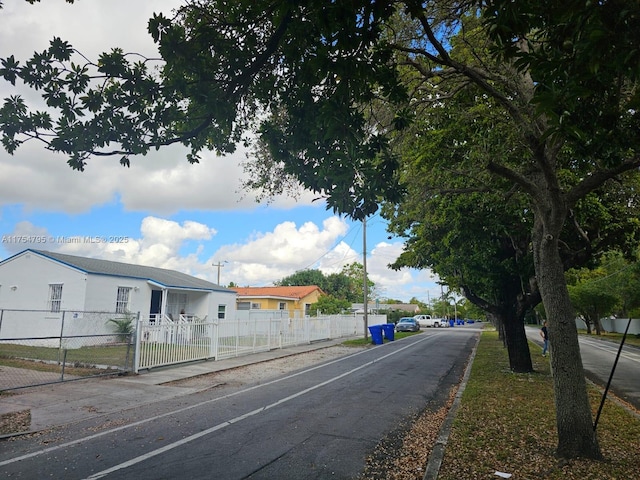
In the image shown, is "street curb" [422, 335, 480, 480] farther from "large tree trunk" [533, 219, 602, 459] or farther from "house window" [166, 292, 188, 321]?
"house window" [166, 292, 188, 321]

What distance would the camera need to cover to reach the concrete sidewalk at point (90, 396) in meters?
7.59

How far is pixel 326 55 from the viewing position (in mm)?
4523

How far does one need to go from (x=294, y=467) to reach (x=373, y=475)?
93cm

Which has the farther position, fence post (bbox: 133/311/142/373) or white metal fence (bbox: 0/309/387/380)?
white metal fence (bbox: 0/309/387/380)

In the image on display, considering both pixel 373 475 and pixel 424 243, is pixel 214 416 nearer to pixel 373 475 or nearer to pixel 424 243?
pixel 373 475

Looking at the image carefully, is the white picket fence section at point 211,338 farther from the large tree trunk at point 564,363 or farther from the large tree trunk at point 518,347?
the large tree trunk at point 564,363

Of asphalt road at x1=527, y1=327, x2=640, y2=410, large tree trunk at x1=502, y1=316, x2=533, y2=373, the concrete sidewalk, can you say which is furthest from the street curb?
the concrete sidewalk

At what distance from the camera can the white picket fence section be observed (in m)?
12.6

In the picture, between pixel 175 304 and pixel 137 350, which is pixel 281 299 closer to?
pixel 175 304

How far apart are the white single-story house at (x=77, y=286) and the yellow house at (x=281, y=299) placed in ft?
46.8

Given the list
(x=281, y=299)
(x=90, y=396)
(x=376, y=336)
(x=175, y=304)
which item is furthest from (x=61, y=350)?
(x=281, y=299)

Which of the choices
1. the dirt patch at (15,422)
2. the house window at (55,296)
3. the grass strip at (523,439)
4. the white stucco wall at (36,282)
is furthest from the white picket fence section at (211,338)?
the grass strip at (523,439)

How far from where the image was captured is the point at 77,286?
17.8 metres

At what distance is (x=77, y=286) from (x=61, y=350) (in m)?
4.06
